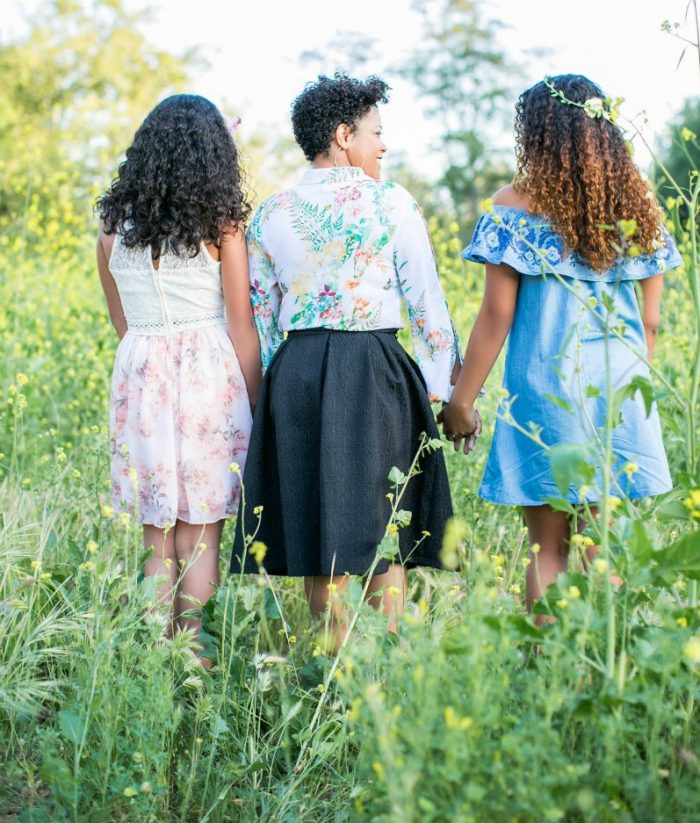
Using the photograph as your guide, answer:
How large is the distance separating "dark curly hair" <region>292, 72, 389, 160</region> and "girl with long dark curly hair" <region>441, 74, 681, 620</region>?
0.42 meters

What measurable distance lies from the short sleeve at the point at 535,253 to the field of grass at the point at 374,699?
22.3 inches

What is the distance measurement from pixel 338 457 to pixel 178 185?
858 mm

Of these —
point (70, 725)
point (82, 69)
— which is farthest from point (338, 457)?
point (82, 69)

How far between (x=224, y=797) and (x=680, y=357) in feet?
10.6

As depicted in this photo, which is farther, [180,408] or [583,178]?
[180,408]

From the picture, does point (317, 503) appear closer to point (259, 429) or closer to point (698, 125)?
point (259, 429)

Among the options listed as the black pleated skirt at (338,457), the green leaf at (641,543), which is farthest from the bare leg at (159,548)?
the green leaf at (641,543)

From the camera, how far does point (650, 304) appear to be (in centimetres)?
Answer: 285

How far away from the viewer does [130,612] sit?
2268 millimetres

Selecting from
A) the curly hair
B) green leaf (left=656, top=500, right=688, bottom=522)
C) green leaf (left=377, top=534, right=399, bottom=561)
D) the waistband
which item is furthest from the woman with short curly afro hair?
green leaf (left=656, top=500, right=688, bottom=522)

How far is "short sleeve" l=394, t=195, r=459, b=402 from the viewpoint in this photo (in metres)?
2.79

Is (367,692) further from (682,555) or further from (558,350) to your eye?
(558,350)

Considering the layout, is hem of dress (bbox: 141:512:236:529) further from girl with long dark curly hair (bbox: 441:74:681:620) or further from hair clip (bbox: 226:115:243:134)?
hair clip (bbox: 226:115:243:134)

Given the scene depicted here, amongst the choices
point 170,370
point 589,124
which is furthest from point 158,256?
point 589,124
